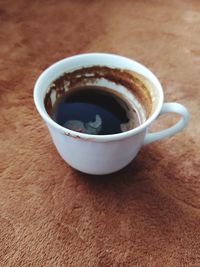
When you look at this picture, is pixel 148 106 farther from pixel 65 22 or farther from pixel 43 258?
pixel 65 22

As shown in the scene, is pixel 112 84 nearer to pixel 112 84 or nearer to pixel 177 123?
pixel 112 84

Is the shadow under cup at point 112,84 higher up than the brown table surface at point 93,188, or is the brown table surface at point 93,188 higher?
the shadow under cup at point 112,84

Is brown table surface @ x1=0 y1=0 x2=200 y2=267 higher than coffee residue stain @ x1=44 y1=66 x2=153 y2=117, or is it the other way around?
coffee residue stain @ x1=44 y1=66 x2=153 y2=117

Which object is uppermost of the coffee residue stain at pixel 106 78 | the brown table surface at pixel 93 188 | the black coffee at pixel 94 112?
the coffee residue stain at pixel 106 78

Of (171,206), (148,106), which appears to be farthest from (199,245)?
(148,106)

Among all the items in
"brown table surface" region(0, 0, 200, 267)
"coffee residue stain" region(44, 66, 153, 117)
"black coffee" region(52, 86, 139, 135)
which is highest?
"coffee residue stain" region(44, 66, 153, 117)

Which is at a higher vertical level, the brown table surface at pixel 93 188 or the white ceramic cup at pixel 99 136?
the white ceramic cup at pixel 99 136

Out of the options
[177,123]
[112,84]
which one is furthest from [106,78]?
[177,123]
